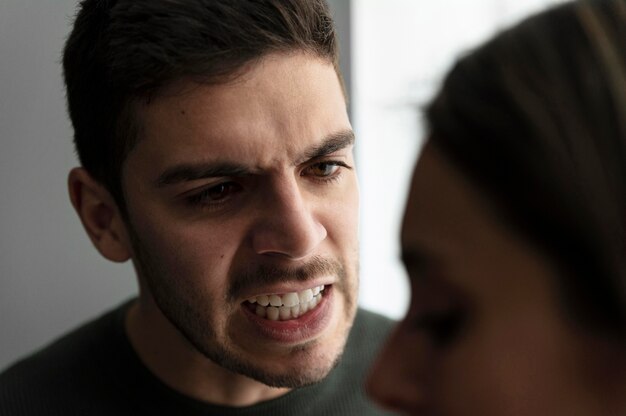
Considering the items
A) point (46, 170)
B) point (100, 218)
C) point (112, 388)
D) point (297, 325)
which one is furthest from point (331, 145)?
point (46, 170)

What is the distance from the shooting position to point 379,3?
2102mm

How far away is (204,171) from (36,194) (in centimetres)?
65

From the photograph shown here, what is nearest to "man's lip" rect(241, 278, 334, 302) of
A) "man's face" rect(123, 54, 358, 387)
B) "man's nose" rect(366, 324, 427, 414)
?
"man's face" rect(123, 54, 358, 387)

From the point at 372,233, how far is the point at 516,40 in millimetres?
1583

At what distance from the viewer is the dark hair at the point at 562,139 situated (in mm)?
607

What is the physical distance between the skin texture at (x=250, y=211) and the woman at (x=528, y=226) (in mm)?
533

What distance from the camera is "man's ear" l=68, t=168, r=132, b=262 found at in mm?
1445

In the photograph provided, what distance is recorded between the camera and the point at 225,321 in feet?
4.31

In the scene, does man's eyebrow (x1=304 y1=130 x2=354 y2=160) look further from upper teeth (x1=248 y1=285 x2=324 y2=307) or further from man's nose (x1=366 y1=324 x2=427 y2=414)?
man's nose (x1=366 y1=324 x2=427 y2=414)

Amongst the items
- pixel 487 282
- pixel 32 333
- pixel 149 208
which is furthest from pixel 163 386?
pixel 487 282

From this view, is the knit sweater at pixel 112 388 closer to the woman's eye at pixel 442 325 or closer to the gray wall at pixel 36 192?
the gray wall at pixel 36 192

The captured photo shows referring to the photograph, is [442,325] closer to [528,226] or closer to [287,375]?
[528,226]

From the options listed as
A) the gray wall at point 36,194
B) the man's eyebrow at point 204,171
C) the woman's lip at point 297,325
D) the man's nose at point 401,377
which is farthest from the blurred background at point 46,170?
the man's nose at point 401,377

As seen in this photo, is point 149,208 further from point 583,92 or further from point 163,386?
point 583,92
